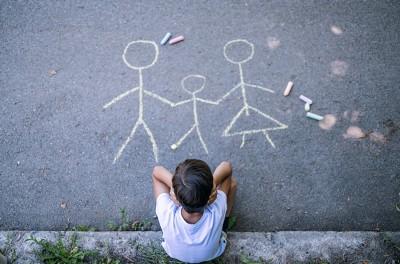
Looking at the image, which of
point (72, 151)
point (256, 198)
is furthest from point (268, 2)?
point (72, 151)

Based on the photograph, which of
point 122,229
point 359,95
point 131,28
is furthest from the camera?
point 131,28

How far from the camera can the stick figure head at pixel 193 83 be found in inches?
153

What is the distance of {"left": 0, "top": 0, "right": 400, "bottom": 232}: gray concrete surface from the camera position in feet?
11.0

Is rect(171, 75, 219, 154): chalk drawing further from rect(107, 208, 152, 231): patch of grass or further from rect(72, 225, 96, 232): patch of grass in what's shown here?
rect(72, 225, 96, 232): patch of grass

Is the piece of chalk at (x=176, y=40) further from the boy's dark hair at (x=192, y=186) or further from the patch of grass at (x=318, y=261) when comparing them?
the patch of grass at (x=318, y=261)

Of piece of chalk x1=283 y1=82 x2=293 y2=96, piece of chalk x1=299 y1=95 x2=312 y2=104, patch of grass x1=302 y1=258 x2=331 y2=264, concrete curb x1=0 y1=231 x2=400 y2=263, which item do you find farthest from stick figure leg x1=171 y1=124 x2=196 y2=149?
patch of grass x1=302 y1=258 x2=331 y2=264

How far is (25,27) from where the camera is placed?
436cm

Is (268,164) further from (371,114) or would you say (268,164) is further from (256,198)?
(371,114)

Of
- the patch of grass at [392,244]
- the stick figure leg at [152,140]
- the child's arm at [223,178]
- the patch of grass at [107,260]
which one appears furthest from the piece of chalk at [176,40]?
the patch of grass at [392,244]

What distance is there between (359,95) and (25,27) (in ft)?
12.6

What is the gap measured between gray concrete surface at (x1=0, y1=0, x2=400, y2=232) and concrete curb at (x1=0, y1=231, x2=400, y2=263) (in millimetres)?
162

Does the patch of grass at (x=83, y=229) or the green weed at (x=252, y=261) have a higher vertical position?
the patch of grass at (x=83, y=229)

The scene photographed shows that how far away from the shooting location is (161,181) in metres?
3.15

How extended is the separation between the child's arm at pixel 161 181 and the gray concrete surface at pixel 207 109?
0.98ft
